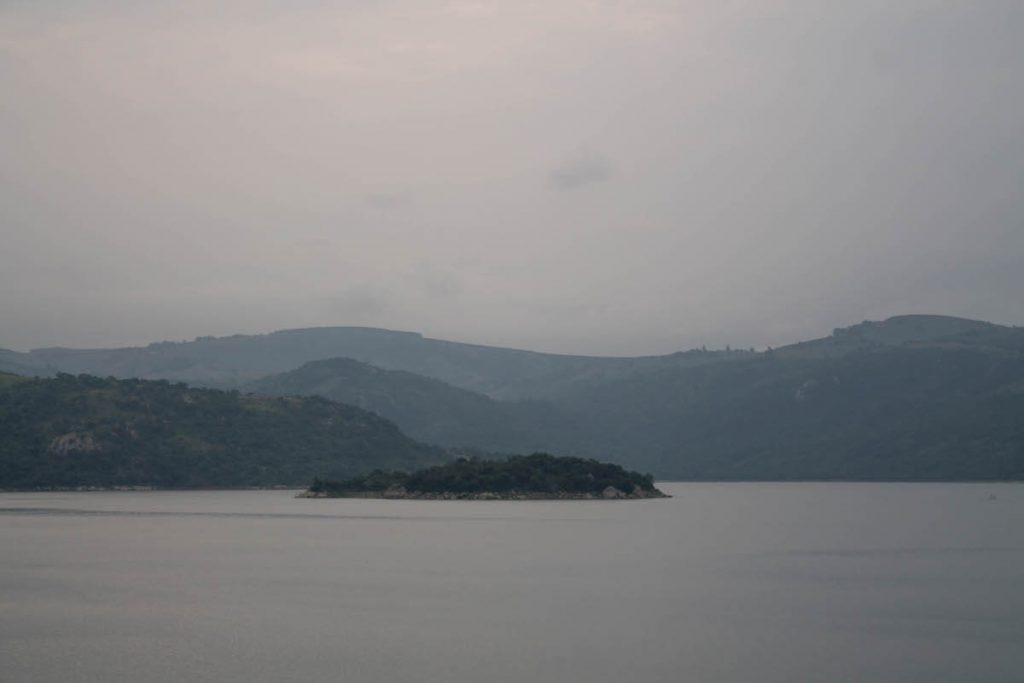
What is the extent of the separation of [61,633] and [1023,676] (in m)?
35.5

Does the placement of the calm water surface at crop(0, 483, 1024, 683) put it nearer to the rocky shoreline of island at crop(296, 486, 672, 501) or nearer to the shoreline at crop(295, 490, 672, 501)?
the rocky shoreline of island at crop(296, 486, 672, 501)

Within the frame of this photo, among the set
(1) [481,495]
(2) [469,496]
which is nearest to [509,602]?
(1) [481,495]

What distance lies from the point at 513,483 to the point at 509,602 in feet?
344

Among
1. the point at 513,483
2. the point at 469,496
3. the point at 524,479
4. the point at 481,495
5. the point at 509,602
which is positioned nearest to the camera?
the point at 509,602

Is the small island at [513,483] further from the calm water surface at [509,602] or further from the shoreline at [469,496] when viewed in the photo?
the calm water surface at [509,602]

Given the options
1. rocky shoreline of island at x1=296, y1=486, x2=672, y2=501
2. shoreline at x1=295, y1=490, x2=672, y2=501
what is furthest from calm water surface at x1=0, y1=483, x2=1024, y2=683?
shoreline at x1=295, y1=490, x2=672, y2=501

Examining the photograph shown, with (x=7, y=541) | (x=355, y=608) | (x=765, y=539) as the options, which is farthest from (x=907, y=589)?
(x=7, y=541)

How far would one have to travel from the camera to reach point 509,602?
2234 inches

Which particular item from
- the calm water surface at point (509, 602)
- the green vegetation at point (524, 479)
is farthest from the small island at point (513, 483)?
the calm water surface at point (509, 602)

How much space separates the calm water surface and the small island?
5143 centimetres

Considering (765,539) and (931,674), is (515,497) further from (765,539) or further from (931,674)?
(931,674)

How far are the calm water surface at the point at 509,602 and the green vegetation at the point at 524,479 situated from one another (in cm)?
5141

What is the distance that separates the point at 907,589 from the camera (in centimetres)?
6075

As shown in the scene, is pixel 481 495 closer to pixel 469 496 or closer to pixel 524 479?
pixel 469 496
